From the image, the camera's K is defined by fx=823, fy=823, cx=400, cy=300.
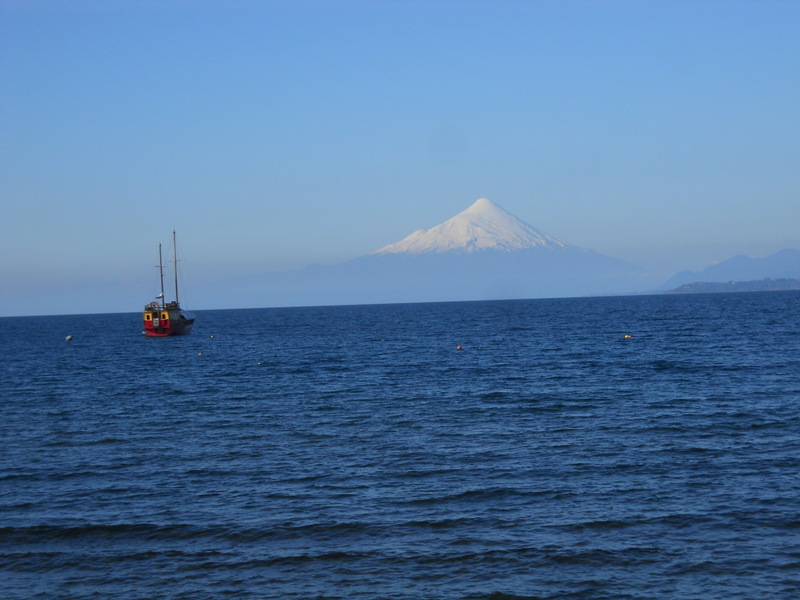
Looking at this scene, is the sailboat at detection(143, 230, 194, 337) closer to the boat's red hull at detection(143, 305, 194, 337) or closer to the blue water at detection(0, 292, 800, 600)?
the boat's red hull at detection(143, 305, 194, 337)

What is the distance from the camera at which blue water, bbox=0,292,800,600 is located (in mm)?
17656

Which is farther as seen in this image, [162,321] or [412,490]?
[162,321]

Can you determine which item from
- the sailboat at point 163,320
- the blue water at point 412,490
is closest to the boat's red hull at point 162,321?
the sailboat at point 163,320

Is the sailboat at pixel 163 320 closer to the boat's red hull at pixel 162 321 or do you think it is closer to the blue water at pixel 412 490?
the boat's red hull at pixel 162 321

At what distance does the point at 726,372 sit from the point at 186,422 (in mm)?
33358

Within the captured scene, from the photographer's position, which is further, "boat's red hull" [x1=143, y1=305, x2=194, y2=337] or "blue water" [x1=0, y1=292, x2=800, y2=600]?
"boat's red hull" [x1=143, y1=305, x2=194, y2=337]

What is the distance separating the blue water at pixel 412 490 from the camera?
57.9 feet

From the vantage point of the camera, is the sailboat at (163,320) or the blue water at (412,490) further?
the sailboat at (163,320)

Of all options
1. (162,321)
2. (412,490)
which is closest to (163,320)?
(162,321)

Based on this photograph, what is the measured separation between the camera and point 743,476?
81.5ft

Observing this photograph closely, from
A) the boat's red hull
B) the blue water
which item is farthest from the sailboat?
the blue water

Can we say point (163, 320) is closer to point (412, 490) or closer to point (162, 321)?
point (162, 321)

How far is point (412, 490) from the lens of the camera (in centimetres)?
2439

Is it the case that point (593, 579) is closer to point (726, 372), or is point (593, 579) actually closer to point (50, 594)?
point (50, 594)
